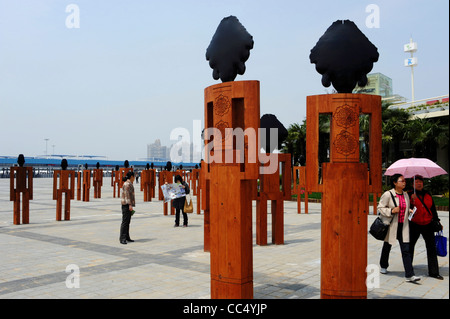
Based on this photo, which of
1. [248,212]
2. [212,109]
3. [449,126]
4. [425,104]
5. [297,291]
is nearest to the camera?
[248,212]

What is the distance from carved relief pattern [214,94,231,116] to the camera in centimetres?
423

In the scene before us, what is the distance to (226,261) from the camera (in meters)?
4.27

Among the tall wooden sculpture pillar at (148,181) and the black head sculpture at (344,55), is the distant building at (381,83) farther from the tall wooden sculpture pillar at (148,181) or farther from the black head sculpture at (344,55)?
the black head sculpture at (344,55)

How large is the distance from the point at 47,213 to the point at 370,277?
12753mm

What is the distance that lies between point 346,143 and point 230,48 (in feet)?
5.44

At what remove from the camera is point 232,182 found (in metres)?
4.23

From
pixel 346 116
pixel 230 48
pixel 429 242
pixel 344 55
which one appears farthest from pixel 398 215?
pixel 230 48

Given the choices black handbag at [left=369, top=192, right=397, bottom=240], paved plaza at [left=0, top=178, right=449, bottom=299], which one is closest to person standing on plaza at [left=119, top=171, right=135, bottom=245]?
paved plaza at [left=0, top=178, right=449, bottom=299]

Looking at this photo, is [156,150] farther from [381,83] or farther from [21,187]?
[21,187]

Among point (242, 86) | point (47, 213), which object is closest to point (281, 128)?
point (242, 86)

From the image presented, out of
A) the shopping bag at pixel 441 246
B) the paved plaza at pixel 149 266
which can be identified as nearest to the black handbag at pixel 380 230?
the paved plaza at pixel 149 266

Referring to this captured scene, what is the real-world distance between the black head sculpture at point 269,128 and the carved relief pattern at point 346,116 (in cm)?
455

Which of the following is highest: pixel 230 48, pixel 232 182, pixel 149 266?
pixel 230 48
